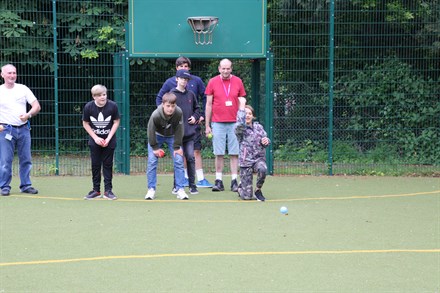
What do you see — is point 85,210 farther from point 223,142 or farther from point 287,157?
point 287,157

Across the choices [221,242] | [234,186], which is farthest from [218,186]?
[221,242]

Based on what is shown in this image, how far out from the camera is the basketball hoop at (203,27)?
494 inches

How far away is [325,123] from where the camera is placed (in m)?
13.2

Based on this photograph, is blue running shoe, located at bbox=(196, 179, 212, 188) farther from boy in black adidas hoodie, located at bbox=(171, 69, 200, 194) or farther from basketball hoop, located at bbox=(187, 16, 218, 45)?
basketball hoop, located at bbox=(187, 16, 218, 45)

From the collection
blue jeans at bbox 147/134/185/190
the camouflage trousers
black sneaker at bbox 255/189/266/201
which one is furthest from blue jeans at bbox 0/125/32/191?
black sneaker at bbox 255/189/266/201

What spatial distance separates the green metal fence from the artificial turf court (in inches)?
84.6

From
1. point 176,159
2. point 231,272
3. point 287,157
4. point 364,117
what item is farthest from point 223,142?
point 231,272

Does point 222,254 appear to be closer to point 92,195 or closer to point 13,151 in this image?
point 92,195

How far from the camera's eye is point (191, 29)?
12711mm

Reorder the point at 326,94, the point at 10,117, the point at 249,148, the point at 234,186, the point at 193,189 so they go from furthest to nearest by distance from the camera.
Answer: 1. the point at 326,94
2. the point at 234,186
3. the point at 193,189
4. the point at 10,117
5. the point at 249,148

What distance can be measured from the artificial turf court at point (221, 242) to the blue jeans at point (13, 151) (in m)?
0.24

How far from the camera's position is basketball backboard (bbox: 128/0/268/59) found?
41.4 feet

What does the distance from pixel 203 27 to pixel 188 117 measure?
8.83ft

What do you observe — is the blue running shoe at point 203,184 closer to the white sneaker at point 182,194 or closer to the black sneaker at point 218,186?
the black sneaker at point 218,186
